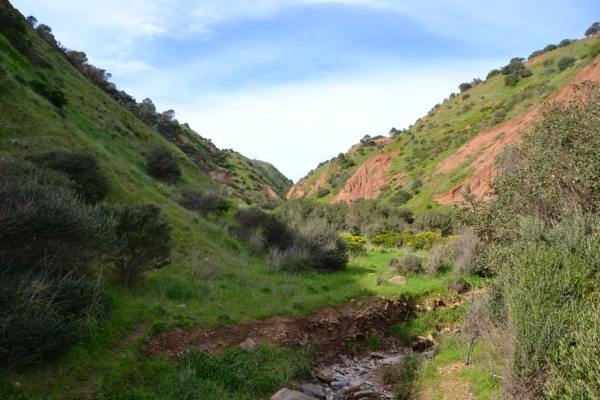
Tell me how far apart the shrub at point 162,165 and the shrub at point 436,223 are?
18184mm

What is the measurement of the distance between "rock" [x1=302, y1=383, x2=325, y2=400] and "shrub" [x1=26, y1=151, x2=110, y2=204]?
855 cm

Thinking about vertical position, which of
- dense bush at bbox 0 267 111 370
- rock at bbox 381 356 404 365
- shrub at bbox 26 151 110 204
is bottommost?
rock at bbox 381 356 404 365

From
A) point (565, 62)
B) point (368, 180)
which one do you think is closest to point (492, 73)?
point (565, 62)

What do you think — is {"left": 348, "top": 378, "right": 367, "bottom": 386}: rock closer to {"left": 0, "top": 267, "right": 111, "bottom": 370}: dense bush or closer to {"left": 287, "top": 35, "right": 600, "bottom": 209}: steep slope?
{"left": 0, "top": 267, "right": 111, "bottom": 370}: dense bush

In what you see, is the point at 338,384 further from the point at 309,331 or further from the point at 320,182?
the point at 320,182

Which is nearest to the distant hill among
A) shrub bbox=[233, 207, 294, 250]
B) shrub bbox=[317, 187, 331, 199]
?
shrub bbox=[233, 207, 294, 250]

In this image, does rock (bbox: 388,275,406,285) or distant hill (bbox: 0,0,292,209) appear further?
distant hill (bbox: 0,0,292,209)

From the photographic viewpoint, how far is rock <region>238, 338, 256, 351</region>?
8.36 metres

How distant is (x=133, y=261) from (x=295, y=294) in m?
4.81

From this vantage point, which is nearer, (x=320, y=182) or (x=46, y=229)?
(x=46, y=229)

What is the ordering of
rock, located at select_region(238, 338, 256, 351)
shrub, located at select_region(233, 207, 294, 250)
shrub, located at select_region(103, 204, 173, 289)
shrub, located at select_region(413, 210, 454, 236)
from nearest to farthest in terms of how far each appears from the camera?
rock, located at select_region(238, 338, 256, 351) < shrub, located at select_region(103, 204, 173, 289) < shrub, located at select_region(233, 207, 294, 250) < shrub, located at select_region(413, 210, 454, 236)

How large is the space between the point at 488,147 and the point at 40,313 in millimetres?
40495

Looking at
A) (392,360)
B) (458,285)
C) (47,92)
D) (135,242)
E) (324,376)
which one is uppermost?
(47,92)

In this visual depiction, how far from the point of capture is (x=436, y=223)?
28281 millimetres
